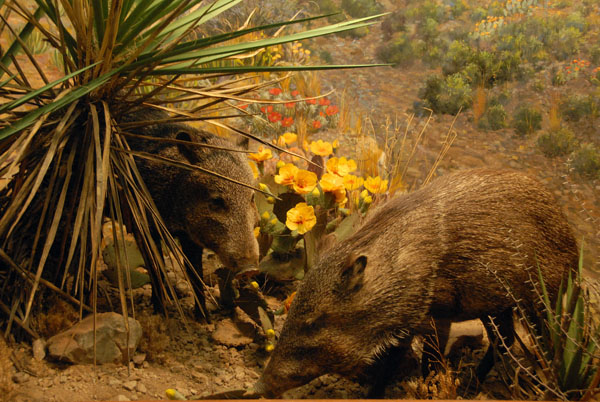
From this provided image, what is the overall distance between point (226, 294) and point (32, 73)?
8.76 ft

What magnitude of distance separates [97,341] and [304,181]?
1307 millimetres

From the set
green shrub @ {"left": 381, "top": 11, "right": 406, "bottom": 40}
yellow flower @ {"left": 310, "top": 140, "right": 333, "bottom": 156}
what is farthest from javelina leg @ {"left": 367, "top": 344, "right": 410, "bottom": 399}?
green shrub @ {"left": 381, "top": 11, "right": 406, "bottom": 40}

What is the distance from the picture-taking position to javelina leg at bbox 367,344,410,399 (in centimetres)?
208

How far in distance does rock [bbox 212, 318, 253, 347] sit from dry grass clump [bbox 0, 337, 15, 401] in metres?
0.86

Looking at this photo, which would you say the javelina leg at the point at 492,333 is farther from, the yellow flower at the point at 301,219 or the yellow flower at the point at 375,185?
the yellow flower at the point at 375,185

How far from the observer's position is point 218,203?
2387 mm

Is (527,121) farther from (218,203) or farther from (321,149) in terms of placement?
(218,203)

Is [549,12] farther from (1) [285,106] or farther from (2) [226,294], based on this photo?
(2) [226,294]

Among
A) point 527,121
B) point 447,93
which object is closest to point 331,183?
point 447,93

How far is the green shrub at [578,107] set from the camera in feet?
11.0

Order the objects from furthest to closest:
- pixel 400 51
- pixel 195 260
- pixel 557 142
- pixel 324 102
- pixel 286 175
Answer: pixel 324 102 < pixel 400 51 < pixel 557 142 < pixel 286 175 < pixel 195 260

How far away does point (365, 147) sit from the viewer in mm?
4230

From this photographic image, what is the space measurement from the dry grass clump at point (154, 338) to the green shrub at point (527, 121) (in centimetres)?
259

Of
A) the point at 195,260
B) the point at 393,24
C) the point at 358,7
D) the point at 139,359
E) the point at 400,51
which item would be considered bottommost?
the point at 139,359
